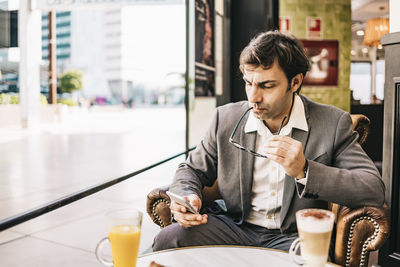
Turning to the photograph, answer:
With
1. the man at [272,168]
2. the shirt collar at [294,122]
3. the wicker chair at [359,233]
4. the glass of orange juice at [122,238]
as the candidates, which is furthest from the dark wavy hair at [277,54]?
the glass of orange juice at [122,238]

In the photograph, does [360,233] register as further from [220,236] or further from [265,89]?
[265,89]

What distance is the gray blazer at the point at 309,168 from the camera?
1.43 meters

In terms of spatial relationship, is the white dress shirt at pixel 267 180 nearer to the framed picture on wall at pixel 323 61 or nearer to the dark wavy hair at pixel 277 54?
the dark wavy hair at pixel 277 54

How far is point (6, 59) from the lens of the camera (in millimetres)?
2957

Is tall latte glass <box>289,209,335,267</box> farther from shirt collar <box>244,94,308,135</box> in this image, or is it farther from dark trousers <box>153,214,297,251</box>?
shirt collar <box>244,94,308,135</box>

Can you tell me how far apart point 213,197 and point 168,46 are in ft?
9.70

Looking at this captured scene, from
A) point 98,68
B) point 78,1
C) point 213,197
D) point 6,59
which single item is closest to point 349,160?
point 213,197

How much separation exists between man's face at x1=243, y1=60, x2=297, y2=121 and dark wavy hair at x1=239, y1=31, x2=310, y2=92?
2 centimetres

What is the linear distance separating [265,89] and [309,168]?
14.7 inches

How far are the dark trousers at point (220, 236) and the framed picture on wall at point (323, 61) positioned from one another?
235 inches

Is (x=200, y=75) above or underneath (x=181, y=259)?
above

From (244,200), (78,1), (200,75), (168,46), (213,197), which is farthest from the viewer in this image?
(78,1)

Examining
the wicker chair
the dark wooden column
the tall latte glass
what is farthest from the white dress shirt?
the dark wooden column

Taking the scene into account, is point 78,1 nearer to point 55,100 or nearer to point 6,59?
point 6,59
